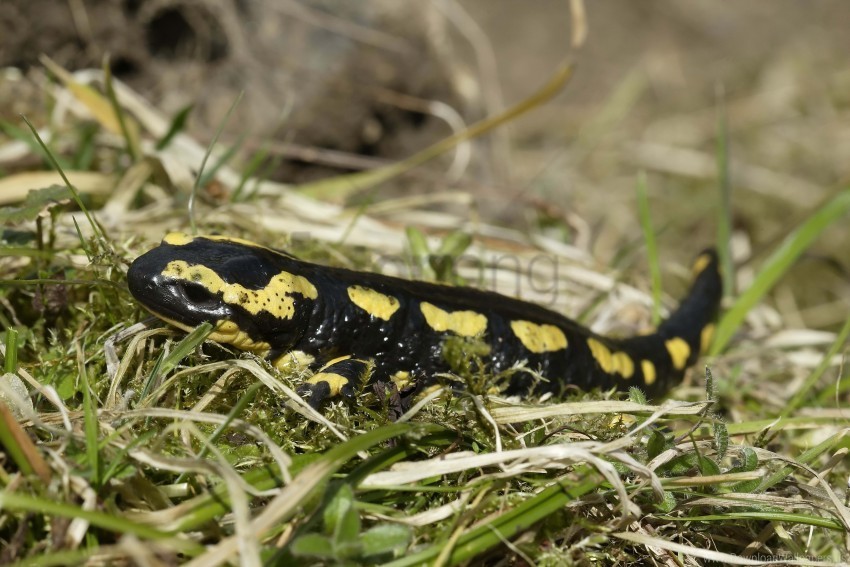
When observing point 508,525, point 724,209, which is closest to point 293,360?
point 508,525

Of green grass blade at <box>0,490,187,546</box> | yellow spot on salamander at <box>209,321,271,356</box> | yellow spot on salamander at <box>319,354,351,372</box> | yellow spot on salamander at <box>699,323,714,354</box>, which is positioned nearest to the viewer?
green grass blade at <box>0,490,187,546</box>

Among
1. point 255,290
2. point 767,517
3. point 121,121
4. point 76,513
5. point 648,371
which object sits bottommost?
point 648,371

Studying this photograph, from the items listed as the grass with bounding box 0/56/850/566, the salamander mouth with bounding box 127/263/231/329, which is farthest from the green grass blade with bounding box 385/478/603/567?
the salamander mouth with bounding box 127/263/231/329

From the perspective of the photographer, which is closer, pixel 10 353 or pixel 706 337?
pixel 10 353

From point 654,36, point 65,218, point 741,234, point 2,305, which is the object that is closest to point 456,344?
point 2,305

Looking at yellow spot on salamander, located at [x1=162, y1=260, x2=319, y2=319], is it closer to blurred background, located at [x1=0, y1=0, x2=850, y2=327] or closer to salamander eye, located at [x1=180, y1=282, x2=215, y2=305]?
salamander eye, located at [x1=180, y1=282, x2=215, y2=305]

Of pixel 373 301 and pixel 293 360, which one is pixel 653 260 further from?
pixel 293 360

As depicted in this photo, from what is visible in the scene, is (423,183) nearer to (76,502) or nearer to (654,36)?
(76,502)
